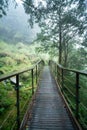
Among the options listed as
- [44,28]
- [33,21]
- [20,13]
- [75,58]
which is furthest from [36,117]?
[20,13]

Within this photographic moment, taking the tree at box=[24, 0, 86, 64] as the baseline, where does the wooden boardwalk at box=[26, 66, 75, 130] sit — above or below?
below

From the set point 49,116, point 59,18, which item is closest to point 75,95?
point 49,116

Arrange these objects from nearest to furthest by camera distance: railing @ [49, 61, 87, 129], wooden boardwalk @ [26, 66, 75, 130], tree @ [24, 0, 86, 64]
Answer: railing @ [49, 61, 87, 129], wooden boardwalk @ [26, 66, 75, 130], tree @ [24, 0, 86, 64]

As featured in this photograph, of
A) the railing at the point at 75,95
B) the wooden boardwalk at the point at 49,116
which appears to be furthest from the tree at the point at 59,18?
the wooden boardwalk at the point at 49,116

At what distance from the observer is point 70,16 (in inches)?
595

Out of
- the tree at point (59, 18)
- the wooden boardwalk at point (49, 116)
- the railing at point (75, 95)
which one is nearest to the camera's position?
the railing at point (75, 95)

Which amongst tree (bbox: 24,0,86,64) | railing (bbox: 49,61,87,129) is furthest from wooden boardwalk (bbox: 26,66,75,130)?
tree (bbox: 24,0,86,64)

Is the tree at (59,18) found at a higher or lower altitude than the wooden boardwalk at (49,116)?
higher

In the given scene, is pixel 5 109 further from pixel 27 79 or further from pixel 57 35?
pixel 57 35

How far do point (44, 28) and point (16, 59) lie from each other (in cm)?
422

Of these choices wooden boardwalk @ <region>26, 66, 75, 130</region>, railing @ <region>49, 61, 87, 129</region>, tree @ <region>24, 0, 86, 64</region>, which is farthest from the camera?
tree @ <region>24, 0, 86, 64</region>

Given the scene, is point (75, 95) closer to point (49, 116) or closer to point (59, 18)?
point (49, 116)

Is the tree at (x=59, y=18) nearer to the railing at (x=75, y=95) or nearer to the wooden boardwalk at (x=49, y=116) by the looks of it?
the railing at (x=75, y=95)

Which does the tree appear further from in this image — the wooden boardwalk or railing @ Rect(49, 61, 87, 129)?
the wooden boardwalk
